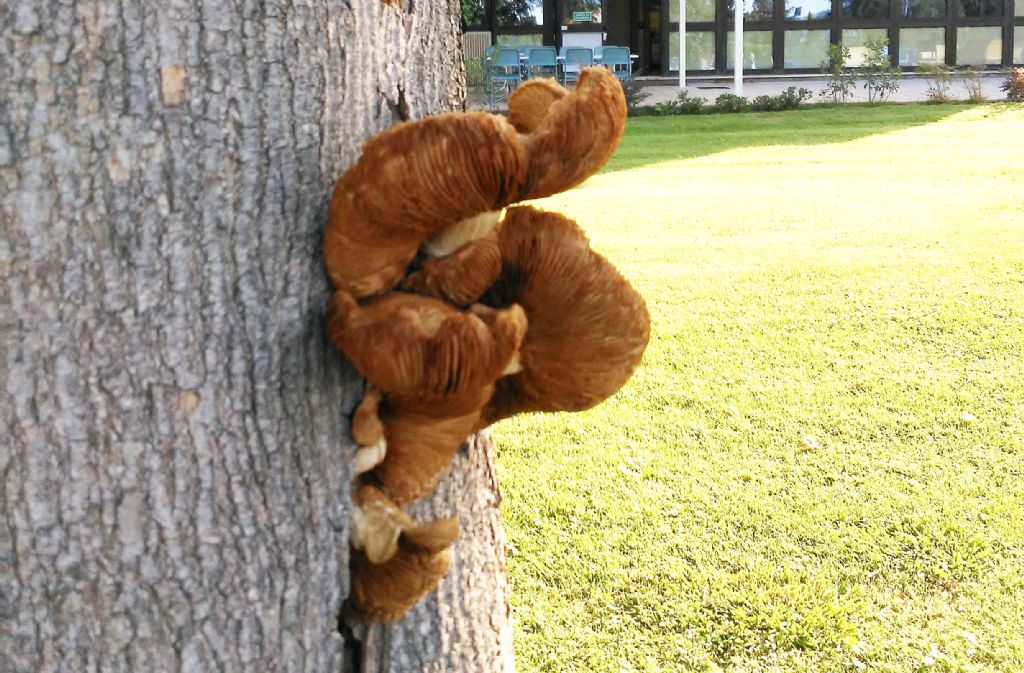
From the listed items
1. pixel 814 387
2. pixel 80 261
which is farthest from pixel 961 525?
pixel 80 261

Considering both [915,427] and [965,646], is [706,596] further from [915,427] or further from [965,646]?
[915,427]

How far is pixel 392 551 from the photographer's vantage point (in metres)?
1.26

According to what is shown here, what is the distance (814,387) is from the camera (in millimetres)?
5531

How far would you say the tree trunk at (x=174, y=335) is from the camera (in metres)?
1.08

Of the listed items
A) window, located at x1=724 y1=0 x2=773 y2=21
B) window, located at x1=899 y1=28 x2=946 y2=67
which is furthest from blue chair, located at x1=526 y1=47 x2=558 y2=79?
window, located at x1=899 y1=28 x2=946 y2=67

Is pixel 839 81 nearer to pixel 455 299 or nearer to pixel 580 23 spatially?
pixel 580 23

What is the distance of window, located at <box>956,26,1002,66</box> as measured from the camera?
24.0 meters

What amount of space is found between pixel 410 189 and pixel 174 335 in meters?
0.31

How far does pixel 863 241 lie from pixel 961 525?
469 centimetres

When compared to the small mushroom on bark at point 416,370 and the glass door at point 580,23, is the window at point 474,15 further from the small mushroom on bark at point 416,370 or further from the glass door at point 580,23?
the small mushroom on bark at point 416,370

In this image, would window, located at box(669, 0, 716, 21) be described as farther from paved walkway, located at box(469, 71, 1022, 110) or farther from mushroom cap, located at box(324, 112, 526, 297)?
mushroom cap, located at box(324, 112, 526, 297)

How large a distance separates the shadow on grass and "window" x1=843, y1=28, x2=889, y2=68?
6.04 m

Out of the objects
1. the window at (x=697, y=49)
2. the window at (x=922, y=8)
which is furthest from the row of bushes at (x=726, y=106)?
the window at (x=922, y=8)

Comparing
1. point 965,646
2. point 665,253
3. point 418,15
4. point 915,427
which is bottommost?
point 965,646
